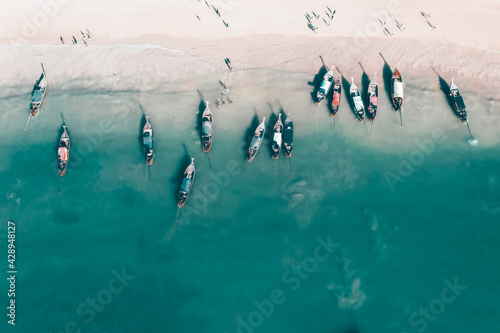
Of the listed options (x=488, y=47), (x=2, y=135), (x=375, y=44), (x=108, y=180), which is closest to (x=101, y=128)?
(x=108, y=180)

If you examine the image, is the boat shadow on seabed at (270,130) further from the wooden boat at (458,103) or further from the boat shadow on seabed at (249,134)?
the wooden boat at (458,103)

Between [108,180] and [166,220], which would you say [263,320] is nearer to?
[166,220]

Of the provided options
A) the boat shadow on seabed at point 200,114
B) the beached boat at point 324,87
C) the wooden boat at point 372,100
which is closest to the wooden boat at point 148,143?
the boat shadow on seabed at point 200,114

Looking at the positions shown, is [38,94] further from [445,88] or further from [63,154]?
[445,88]

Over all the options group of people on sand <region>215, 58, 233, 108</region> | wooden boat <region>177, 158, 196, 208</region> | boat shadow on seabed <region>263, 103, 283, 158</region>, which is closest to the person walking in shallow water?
group of people on sand <region>215, 58, 233, 108</region>

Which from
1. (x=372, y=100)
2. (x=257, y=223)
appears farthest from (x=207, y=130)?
(x=372, y=100)

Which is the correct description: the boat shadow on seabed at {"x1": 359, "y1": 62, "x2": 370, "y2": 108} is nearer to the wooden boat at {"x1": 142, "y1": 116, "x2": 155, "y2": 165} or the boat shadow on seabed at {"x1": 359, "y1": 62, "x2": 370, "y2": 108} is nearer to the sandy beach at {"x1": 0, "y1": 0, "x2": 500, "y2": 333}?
the sandy beach at {"x1": 0, "y1": 0, "x2": 500, "y2": 333}
